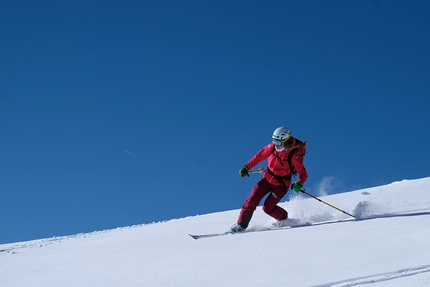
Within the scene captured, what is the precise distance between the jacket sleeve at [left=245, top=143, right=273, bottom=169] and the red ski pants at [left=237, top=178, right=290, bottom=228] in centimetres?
44

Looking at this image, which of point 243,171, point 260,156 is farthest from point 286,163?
point 243,171

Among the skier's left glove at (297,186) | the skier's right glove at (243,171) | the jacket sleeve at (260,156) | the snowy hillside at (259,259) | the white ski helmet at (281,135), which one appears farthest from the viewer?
the skier's right glove at (243,171)

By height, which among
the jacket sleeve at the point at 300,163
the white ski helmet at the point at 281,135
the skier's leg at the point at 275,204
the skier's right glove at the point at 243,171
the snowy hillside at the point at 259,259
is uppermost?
the white ski helmet at the point at 281,135

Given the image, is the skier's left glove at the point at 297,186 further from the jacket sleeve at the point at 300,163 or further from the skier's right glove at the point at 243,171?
the skier's right glove at the point at 243,171


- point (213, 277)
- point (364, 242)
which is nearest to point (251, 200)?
point (364, 242)

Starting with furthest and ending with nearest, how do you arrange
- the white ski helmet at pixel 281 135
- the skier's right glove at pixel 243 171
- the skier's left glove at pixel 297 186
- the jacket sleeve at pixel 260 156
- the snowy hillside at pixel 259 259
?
the skier's right glove at pixel 243 171 → the jacket sleeve at pixel 260 156 → the white ski helmet at pixel 281 135 → the skier's left glove at pixel 297 186 → the snowy hillside at pixel 259 259

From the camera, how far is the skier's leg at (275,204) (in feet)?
25.6

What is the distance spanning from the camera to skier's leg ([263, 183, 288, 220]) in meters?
7.80

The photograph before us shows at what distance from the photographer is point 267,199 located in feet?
25.8

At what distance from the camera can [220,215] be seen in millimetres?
9891

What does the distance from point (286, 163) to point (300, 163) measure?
25 cm

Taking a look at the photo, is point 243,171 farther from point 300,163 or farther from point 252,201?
point 300,163

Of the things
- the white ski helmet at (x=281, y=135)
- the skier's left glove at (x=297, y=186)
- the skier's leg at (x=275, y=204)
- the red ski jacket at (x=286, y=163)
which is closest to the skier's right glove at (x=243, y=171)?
the red ski jacket at (x=286, y=163)

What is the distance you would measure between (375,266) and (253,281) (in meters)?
1.13
